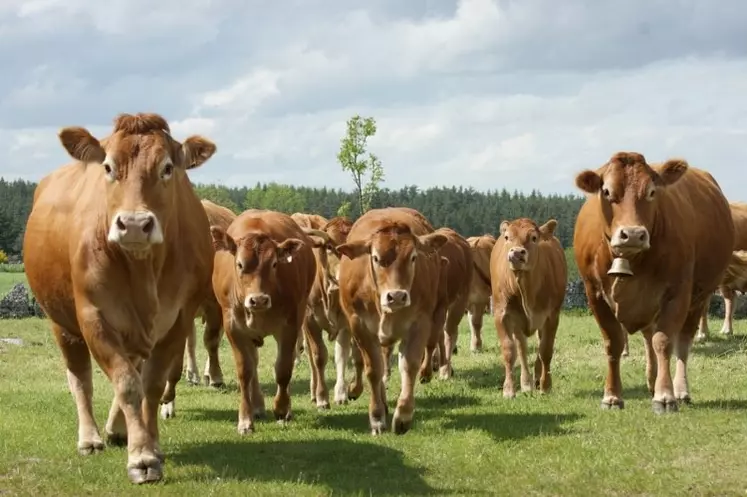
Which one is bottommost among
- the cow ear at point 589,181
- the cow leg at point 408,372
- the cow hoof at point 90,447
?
the cow hoof at point 90,447

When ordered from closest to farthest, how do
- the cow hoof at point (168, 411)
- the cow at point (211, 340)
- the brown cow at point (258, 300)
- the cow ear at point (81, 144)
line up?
1. the cow ear at point (81, 144)
2. the brown cow at point (258, 300)
3. the cow hoof at point (168, 411)
4. the cow at point (211, 340)

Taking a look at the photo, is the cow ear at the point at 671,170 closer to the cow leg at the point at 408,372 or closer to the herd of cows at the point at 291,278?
the herd of cows at the point at 291,278

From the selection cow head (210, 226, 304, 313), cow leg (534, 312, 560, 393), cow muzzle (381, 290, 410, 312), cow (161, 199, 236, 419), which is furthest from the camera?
cow leg (534, 312, 560, 393)

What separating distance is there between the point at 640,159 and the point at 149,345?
17.8 ft

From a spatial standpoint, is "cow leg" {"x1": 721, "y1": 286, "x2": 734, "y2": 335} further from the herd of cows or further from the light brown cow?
the herd of cows

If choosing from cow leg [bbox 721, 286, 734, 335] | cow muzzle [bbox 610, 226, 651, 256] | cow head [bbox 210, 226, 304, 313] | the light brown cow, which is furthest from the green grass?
cow leg [bbox 721, 286, 734, 335]

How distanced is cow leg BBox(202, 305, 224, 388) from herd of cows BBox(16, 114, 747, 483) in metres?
0.03

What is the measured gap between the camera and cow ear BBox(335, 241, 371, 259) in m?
11.1

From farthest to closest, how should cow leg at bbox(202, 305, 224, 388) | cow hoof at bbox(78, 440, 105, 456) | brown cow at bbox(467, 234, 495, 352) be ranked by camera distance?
brown cow at bbox(467, 234, 495, 352) → cow leg at bbox(202, 305, 224, 388) → cow hoof at bbox(78, 440, 105, 456)

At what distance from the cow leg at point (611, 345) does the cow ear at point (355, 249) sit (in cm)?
261

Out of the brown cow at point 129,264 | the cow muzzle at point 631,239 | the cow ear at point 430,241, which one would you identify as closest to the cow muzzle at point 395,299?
the cow ear at point 430,241

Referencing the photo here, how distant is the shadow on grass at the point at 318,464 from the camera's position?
8367 millimetres

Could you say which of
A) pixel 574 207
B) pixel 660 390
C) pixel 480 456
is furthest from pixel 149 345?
pixel 574 207

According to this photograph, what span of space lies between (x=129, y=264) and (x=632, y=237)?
489 cm
